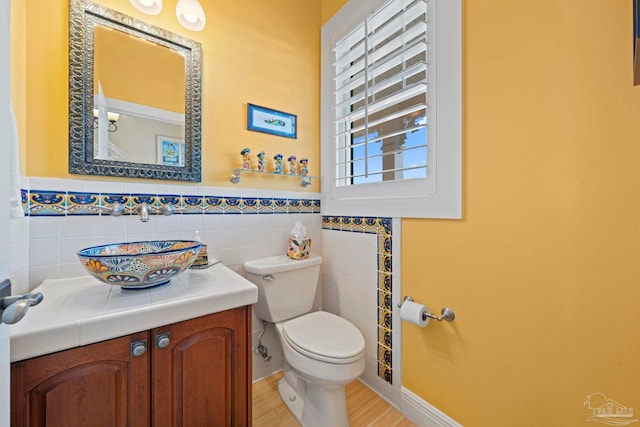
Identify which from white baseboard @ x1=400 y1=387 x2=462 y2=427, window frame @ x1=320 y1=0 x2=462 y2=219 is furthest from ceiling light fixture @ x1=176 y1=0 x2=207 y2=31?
white baseboard @ x1=400 y1=387 x2=462 y2=427

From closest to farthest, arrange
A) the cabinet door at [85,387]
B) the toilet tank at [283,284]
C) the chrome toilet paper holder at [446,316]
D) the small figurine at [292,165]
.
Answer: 1. the cabinet door at [85,387]
2. the chrome toilet paper holder at [446,316]
3. the toilet tank at [283,284]
4. the small figurine at [292,165]

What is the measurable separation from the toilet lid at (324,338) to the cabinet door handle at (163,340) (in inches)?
22.2

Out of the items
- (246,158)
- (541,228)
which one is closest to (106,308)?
(246,158)

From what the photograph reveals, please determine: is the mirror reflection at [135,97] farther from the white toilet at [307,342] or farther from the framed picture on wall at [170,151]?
the white toilet at [307,342]

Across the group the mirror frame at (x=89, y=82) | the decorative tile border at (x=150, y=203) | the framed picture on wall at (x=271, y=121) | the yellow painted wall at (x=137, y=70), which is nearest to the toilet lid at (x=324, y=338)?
the decorative tile border at (x=150, y=203)

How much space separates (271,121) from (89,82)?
85 centimetres

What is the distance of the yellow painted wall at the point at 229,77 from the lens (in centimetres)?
101

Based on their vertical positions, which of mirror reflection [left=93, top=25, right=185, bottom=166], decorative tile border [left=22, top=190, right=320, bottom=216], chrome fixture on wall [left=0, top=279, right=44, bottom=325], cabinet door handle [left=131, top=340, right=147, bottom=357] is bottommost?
cabinet door handle [left=131, top=340, right=147, bottom=357]

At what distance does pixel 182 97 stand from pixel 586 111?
1.66 m

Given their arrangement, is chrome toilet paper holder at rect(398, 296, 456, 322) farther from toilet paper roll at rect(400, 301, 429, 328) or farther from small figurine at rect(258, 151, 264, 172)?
small figurine at rect(258, 151, 264, 172)

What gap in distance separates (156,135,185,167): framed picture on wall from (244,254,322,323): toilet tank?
25.7 inches

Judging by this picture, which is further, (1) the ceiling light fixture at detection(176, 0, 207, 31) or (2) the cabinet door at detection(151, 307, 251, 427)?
(1) the ceiling light fixture at detection(176, 0, 207, 31)

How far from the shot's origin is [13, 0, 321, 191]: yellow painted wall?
101cm

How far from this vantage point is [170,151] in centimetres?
129
